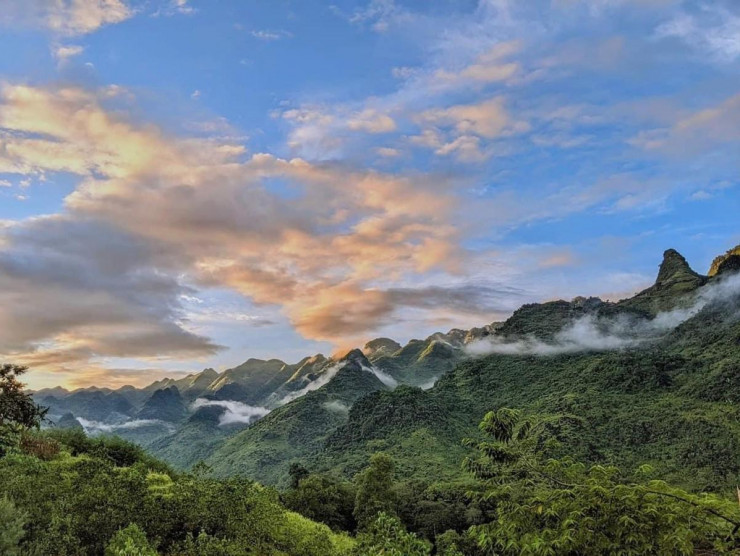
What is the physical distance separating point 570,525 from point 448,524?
6708 centimetres

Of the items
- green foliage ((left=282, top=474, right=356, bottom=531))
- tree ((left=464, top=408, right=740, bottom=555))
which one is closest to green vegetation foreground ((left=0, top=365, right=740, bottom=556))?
tree ((left=464, top=408, right=740, bottom=555))

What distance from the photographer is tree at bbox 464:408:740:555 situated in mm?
6441

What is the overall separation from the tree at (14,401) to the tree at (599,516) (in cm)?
2344

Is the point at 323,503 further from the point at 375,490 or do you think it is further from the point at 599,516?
the point at 599,516

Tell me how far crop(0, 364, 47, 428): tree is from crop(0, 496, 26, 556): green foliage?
11.9 meters

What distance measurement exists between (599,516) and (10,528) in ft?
44.8

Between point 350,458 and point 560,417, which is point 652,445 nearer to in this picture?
point 560,417

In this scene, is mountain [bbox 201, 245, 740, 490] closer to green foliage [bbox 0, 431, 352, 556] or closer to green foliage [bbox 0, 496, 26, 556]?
green foliage [bbox 0, 431, 352, 556]

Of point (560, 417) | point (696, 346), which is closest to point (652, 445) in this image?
point (560, 417)

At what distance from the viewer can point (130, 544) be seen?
41.4 feet

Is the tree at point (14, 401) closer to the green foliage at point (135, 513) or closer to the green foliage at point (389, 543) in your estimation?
the green foliage at point (135, 513)

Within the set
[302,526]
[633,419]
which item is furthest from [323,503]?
[633,419]

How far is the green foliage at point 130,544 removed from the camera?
12.5 metres

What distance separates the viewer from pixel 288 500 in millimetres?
59406
